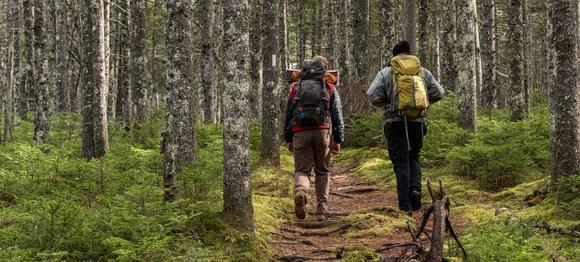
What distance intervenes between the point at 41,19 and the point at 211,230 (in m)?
10.4

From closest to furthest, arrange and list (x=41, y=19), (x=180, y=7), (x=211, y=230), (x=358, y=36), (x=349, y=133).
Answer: (x=211, y=230)
(x=180, y=7)
(x=41, y=19)
(x=349, y=133)
(x=358, y=36)

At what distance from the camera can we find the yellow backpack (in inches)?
283

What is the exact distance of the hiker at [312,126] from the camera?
7438 mm


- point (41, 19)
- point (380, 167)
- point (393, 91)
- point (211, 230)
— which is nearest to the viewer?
point (211, 230)

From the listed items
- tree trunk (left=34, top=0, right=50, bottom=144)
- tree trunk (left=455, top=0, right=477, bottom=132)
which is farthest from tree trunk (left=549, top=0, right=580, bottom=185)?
tree trunk (left=34, top=0, right=50, bottom=144)

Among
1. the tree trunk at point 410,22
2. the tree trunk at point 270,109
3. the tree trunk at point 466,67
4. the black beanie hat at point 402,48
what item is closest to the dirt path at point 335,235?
the black beanie hat at point 402,48

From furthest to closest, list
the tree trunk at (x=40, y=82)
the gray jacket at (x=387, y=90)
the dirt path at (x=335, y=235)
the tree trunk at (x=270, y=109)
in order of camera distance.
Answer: the tree trunk at (x=40, y=82) → the tree trunk at (x=270, y=109) → the gray jacket at (x=387, y=90) → the dirt path at (x=335, y=235)

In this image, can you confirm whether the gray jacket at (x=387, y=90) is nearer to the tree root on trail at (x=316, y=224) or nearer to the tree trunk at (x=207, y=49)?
the tree root on trail at (x=316, y=224)

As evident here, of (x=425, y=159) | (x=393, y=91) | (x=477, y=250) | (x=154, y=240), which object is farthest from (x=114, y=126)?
(x=477, y=250)

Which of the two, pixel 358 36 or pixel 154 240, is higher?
pixel 358 36

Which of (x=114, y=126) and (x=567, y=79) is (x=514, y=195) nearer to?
(x=567, y=79)

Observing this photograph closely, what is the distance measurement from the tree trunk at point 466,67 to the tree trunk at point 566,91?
546 centimetres

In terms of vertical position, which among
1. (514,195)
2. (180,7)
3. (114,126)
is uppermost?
(180,7)

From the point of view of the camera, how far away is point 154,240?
470cm
